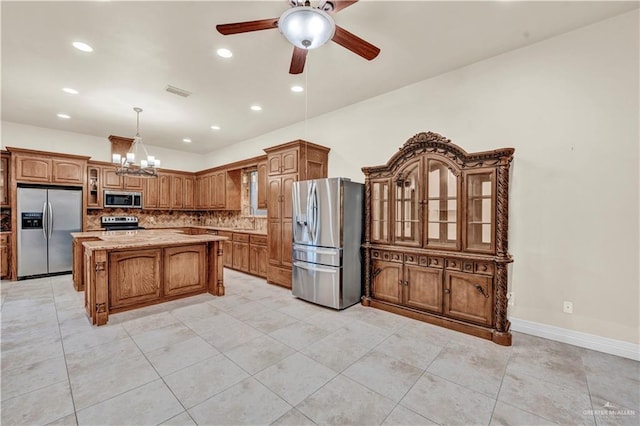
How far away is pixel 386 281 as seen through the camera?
143 inches

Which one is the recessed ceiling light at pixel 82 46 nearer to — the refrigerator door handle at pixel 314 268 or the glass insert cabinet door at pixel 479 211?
the refrigerator door handle at pixel 314 268

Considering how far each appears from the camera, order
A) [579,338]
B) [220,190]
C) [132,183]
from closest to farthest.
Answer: [579,338], [132,183], [220,190]

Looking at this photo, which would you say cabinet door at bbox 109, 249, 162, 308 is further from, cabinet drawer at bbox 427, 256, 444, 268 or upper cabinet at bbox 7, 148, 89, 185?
upper cabinet at bbox 7, 148, 89, 185

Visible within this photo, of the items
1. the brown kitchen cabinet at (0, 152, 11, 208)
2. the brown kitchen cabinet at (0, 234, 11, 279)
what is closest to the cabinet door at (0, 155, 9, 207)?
the brown kitchen cabinet at (0, 152, 11, 208)

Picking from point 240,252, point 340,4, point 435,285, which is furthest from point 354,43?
point 240,252

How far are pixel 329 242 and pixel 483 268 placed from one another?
5.88 feet

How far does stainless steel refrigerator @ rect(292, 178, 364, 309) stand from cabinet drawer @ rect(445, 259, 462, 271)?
3.91ft

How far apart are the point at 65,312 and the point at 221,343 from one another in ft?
7.74

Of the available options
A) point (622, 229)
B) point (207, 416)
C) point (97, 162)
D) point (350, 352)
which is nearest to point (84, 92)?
point (97, 162)

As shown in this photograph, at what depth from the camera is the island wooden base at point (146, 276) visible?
3.17m

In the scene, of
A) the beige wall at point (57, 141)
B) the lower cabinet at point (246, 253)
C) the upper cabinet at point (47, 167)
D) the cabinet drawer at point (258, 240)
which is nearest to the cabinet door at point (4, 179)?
the upper cabinet at point (47, 167)

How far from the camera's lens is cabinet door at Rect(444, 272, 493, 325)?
287cm

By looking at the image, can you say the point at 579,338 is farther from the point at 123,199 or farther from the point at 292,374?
the point at 123,199

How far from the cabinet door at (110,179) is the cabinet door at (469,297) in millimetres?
7077
